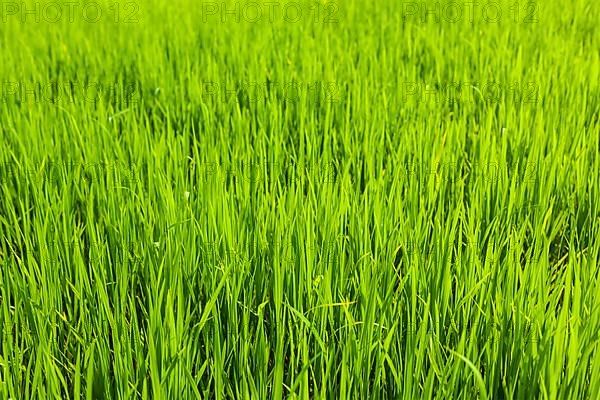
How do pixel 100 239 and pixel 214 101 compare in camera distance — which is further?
pixel 214 101

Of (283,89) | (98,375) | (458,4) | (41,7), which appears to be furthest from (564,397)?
(41,7)

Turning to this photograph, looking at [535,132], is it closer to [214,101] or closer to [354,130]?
[354,130]

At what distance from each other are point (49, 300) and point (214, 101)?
3.29 ft

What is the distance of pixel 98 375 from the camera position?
1.00 metres

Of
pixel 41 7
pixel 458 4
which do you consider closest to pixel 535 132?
pixel 458 4

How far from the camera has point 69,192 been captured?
1.49 metres

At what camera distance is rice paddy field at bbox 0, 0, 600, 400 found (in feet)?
3.24

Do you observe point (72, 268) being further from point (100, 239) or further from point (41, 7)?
point (41, 7)

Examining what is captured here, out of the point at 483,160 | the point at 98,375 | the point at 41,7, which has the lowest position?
the point at 98,375

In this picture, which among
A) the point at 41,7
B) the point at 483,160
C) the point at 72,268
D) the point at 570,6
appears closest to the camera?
the point at 72,268

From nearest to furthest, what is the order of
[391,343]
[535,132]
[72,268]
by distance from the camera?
[391,343] < [72,268] < [535,132]

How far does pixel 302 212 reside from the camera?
127cm

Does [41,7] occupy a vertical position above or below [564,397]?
above

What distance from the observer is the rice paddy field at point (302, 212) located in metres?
0.99
